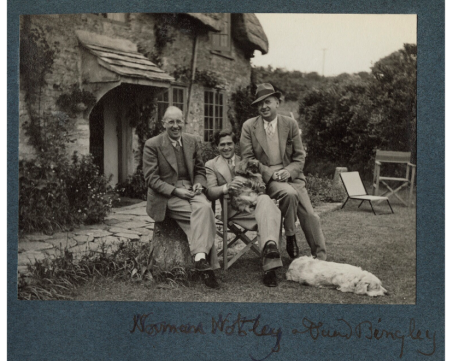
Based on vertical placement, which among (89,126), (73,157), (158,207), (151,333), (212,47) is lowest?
(151,333)

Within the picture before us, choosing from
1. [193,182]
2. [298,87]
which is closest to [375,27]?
[298,87]

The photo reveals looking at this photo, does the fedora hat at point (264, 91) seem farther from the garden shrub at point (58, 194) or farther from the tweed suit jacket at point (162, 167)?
the garden shrub at point (58, 194)

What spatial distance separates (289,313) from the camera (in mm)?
4359

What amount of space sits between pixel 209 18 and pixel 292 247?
2390 millimetres

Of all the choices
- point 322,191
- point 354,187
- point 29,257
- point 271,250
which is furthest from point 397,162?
point 29,257

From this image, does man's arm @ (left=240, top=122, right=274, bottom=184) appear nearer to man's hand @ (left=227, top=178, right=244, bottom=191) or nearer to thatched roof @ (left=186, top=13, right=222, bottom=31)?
man's hand @ (left=227, top=178, right=244, bottom=191)

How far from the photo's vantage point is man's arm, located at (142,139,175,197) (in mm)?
4543

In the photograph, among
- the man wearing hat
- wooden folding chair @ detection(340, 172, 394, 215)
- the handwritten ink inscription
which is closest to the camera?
the handwritten ink inscription

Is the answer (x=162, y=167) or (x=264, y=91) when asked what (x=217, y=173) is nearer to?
(x=162, y=167)

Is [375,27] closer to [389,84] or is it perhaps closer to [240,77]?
[389,84]

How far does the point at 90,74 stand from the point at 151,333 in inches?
102

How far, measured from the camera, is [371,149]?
464cm
